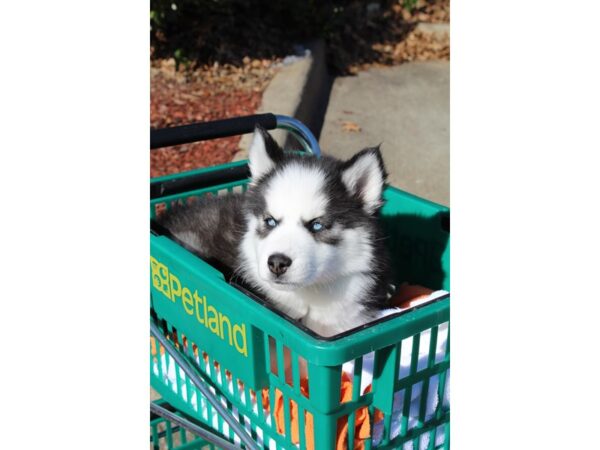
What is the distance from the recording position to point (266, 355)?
6.75ft

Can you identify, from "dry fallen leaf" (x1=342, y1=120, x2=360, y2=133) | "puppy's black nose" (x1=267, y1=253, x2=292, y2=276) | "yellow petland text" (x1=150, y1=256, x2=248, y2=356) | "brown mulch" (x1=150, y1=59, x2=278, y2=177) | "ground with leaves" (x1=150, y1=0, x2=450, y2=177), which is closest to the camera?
"yellow petland text" (x1=150, y1=256, x2=248, y2=356)

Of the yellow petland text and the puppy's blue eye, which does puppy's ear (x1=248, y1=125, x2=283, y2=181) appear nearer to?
the puppy's blue eye

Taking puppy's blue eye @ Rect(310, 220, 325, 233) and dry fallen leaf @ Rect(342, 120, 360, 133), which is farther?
dry fallen leaf @ Rect(342, 120, 360, 133)

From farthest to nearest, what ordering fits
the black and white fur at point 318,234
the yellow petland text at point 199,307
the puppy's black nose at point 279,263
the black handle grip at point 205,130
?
the black handle grip at point 205,130
the black and white fur at point 318,234
the puppy's black nose at point 279,263
the yellow petland text at point 199,307

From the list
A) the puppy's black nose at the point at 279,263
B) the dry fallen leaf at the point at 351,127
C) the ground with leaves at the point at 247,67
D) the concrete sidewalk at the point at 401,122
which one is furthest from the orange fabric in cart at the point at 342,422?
the dry fallen leaf at the point at 351,127

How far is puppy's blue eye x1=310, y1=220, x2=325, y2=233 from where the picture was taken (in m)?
2.53

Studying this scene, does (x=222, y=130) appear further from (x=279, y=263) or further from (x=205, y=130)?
(x=279, y=263)

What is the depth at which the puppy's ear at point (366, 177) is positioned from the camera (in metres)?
2.57

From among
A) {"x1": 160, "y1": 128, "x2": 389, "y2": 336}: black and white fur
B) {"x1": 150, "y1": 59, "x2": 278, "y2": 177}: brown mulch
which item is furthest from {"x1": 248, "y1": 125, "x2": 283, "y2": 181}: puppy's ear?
{"x1": 150, "y1": 59, "x2": 278, "y2": 177}: brown mulch

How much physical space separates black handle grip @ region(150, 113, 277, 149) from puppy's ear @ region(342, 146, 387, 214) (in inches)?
19.9

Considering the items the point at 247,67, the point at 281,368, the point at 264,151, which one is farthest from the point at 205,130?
the point at 247,67

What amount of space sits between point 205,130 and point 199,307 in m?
0.82

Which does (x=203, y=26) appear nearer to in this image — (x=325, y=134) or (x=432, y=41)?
(x=325, y=134)

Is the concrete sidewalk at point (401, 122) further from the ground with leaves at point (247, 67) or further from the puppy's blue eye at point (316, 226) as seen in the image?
the puppy's blue eye at point (316, 226)
